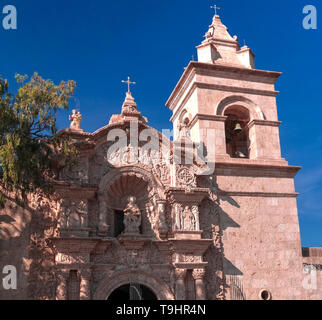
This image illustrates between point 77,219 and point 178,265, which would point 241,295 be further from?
point 77,219

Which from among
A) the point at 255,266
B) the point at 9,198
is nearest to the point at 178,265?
the point at 255,266

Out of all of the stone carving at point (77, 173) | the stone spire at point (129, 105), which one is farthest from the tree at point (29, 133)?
the stone spire at point (129, 105)

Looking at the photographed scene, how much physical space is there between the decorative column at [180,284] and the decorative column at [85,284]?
8.83 ft

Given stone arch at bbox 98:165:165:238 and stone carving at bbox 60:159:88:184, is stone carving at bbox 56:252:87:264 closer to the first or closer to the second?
stone arch at bbox 98:165:165:238

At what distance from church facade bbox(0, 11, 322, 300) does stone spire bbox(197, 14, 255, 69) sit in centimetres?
62

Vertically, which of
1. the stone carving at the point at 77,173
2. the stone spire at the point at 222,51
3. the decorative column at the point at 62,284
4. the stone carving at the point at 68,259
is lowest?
the decorative column at the point at 62,284

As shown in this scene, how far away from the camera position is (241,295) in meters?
15.4

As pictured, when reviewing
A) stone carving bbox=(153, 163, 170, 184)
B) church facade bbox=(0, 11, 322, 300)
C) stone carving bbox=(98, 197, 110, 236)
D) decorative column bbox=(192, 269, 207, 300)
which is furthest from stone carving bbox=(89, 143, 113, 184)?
decorative column bbox=(192, 269, 207, 300)

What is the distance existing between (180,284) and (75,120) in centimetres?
627

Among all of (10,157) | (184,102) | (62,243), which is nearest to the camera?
(10,157)

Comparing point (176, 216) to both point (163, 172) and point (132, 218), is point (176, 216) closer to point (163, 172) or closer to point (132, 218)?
point (132, 218)

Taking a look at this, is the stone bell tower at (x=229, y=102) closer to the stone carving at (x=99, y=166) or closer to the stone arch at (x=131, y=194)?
the stone arch at (x=131, y=194)

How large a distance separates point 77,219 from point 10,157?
3331 millimetres

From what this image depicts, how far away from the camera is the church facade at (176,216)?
14.1m
